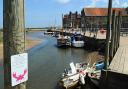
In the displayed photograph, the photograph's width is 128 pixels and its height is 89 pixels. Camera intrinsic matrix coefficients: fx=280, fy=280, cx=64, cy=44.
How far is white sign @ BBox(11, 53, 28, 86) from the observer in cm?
285

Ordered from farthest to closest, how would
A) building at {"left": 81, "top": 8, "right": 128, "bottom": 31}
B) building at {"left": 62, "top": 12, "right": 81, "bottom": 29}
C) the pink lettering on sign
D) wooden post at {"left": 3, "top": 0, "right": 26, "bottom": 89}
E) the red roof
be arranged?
building at {"left": 62, "top": 12, "right": 81, "bottom": 29}, the red roof, building at {"left": 81, "top": 8, "right": 128, "bottom": 31}, the pink lettering on sign, wooden post at {"left": 3, "top": 0, "right": 26, "bottom": 89}

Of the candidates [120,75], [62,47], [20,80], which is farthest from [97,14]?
[20,80]

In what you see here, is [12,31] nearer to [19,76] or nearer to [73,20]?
[19,76]

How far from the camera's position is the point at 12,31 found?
2816 mm

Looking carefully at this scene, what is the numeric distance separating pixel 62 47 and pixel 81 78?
4089 cm

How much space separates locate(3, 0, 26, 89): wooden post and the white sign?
0.16 ft

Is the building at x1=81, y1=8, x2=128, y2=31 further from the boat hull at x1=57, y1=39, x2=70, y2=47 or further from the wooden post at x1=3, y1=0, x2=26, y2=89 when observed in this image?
the wooden post at x1=3, y1=0, x2=26, y2=89

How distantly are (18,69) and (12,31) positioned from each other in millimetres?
404

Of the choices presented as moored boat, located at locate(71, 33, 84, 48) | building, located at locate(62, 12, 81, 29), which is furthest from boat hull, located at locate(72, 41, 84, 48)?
building, located at locate(62, 12, 81, 29)

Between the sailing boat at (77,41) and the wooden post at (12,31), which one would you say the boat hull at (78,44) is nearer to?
the sailing boat at (77,41)

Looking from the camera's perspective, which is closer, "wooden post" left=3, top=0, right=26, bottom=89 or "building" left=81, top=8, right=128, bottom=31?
"wooden post" left=3, top=0, right=26, bottom=89

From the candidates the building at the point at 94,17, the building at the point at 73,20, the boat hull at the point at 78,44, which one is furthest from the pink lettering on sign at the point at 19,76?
the building at the point at 73,20

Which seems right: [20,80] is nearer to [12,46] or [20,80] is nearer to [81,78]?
[12,46]

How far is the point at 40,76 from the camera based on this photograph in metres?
25.2
